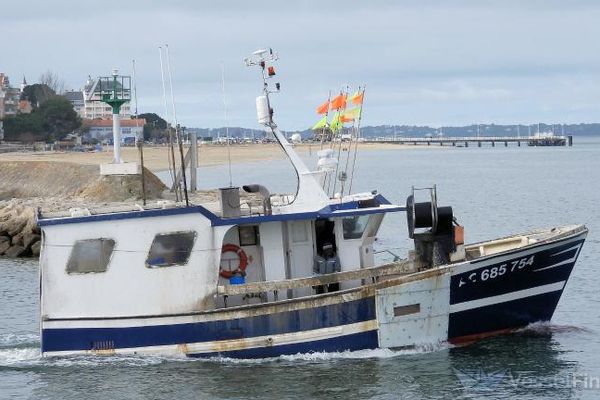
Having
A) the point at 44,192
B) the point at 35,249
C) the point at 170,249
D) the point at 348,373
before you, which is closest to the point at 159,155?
the point at 44,192

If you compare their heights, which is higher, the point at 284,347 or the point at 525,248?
the point at 525,248

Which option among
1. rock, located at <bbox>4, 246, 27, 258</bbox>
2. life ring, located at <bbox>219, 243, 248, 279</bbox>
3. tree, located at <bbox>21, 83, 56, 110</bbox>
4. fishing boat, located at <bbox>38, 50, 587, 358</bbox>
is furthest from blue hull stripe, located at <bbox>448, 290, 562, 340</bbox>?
tree, located at <bbox>21, 83, 56, 110</bbox>

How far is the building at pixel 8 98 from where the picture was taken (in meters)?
149

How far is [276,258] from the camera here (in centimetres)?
2034

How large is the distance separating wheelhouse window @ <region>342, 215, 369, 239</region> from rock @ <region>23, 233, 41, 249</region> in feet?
69.6

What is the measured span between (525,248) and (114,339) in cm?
716

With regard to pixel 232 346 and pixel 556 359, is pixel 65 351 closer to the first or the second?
pixel 232 346

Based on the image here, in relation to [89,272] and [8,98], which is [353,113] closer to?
[89,272]

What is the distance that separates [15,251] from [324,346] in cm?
2192

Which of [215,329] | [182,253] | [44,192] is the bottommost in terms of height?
[215,329]

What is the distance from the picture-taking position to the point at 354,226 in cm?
2056

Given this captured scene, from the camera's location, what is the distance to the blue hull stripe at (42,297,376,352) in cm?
1936

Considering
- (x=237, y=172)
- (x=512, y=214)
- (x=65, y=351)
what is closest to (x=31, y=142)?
(x=237, y=172)

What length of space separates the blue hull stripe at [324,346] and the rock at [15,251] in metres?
21.0
